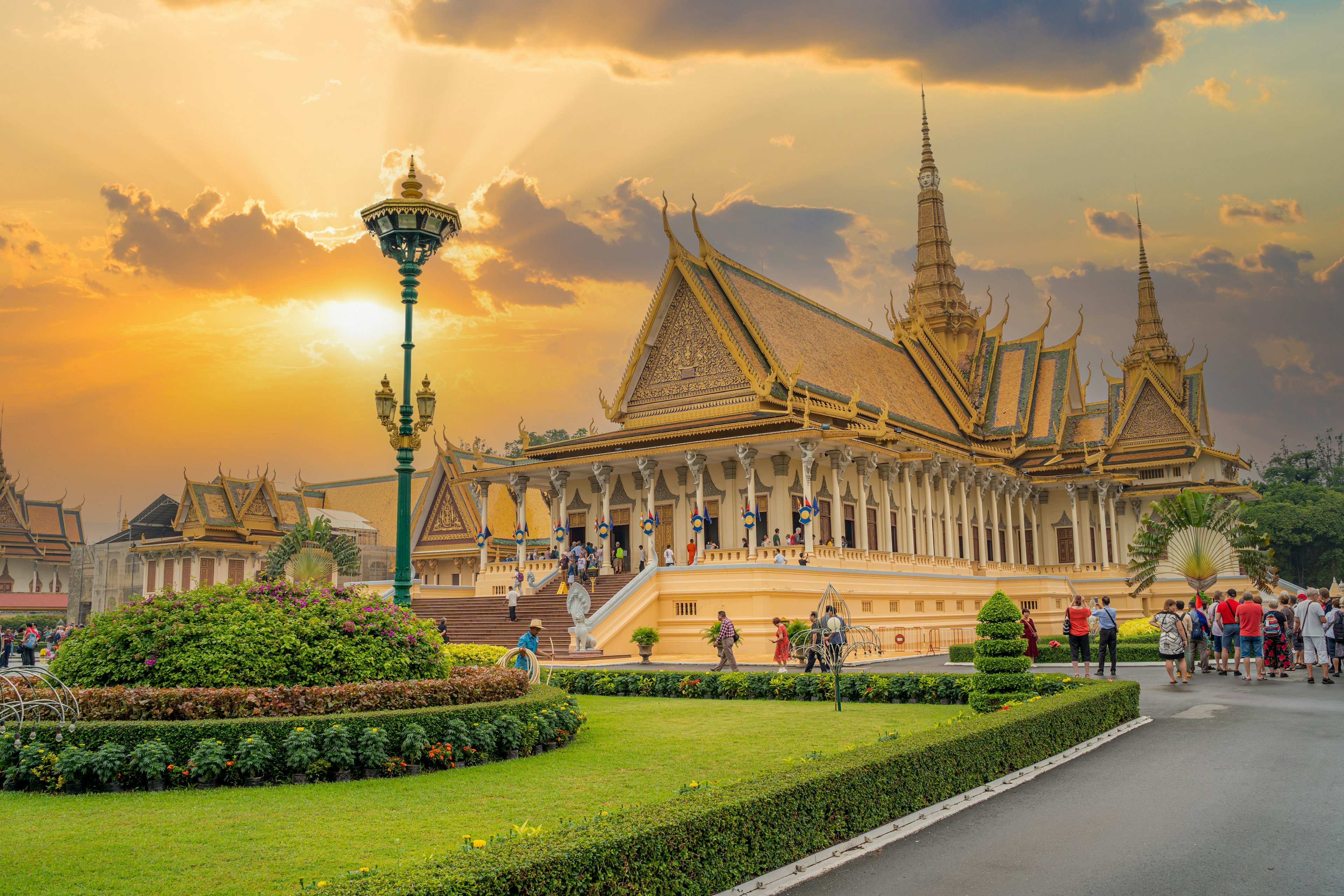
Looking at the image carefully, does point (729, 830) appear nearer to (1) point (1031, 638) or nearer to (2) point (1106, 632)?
(2) point (1106, 632)

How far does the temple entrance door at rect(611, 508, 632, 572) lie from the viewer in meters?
34.3

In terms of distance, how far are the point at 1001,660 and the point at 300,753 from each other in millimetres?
8311

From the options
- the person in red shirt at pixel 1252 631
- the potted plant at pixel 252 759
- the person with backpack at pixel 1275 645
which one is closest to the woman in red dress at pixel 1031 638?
the person in red shirt at pixel 1252 631

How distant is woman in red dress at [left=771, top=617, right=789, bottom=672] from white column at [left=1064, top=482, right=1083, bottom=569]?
24.0 metres

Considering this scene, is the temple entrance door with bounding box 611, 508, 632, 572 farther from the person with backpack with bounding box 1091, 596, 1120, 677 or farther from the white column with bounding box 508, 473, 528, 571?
the person with backpack with bounding box 1091, 596, 1120, 677

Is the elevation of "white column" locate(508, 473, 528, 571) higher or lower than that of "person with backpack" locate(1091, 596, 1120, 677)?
higher

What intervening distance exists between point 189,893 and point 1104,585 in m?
41.9

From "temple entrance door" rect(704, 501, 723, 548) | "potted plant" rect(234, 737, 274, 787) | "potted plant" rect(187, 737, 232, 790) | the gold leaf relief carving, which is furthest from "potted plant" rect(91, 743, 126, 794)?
the gold leaf relief carving

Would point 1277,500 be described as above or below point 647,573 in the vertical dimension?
above

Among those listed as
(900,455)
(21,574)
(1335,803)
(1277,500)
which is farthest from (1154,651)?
(21,574)

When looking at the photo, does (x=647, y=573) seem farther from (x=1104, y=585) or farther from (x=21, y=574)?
(x=21, y=574)

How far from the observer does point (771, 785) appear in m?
6.66

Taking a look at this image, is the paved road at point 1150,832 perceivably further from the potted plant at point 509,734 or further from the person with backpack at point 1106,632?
the person with backpack at point 1106,632

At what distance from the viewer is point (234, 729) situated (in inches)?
343
